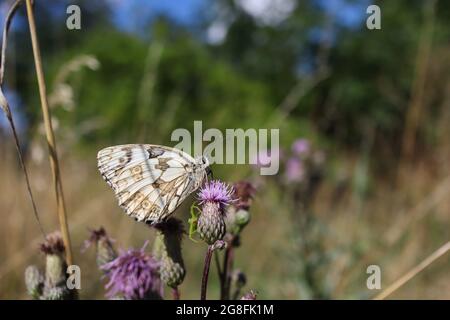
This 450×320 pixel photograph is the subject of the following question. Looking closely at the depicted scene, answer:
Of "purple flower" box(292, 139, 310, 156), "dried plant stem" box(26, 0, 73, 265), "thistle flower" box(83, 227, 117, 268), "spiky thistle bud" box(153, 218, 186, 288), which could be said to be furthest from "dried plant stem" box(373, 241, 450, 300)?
"purple flower" box(292, 139, 310, 156)

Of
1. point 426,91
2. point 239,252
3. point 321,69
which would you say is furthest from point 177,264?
point 426,91

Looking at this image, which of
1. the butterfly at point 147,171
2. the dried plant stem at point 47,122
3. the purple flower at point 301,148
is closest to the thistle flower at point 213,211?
the butterfly at point 147,171

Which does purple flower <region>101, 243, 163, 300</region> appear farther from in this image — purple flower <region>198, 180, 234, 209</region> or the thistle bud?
purple flower <region>198, 180, 234, 209</region>

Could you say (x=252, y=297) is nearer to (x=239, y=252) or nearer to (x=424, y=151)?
(x=239, y=252)

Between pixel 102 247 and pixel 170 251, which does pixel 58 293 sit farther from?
pixel 170 251

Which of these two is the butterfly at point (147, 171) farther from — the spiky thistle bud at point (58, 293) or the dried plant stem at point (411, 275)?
the dried plant stem at point (411, 275)
